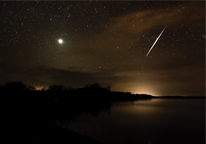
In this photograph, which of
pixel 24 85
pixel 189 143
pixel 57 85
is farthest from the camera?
pixel 57 85

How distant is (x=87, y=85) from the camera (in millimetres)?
110750

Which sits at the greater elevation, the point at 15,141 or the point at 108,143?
the point at 15,141

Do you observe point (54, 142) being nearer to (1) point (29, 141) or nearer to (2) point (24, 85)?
(1) point (29, 141)

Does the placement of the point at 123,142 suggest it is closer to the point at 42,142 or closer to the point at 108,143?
the point at 108,143

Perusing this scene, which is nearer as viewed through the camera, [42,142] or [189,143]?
[42,142]

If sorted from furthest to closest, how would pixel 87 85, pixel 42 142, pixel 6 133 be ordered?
pixel 87 85 < pixel 6 133 < pixel 42 142

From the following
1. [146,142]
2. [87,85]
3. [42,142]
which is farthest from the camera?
[87,85]

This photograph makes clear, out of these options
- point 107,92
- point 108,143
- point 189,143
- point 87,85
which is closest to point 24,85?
point 108,143

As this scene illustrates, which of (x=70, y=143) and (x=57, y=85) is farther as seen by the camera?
(x=57, y=85)

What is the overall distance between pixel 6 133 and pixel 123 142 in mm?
9542

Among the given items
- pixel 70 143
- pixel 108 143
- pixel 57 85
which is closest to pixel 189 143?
pixel 108 143

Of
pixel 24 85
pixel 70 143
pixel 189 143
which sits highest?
pixel 24 85

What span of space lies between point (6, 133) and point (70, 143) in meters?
4.20

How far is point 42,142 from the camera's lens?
7250 mm
